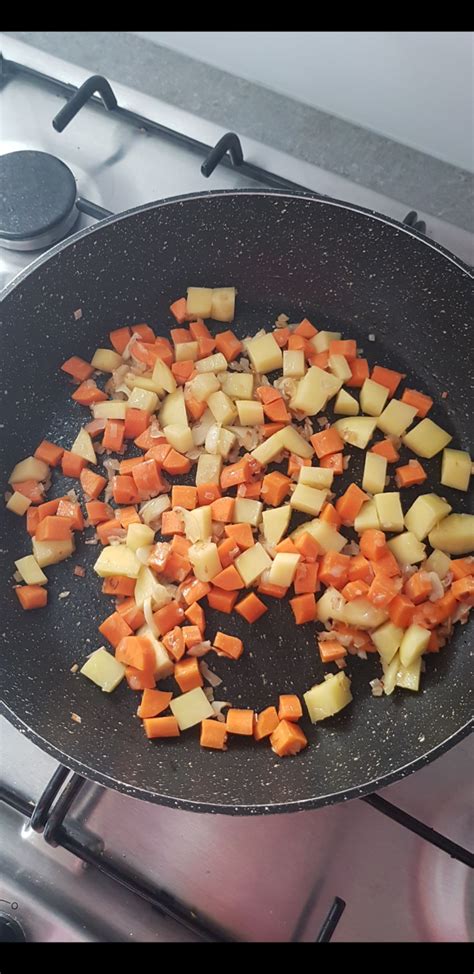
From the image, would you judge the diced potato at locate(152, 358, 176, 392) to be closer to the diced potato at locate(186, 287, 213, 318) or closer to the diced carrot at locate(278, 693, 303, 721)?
the diced potato at locate(186, 287, 213, 318)

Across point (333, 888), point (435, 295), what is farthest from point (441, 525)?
point (333, 888)

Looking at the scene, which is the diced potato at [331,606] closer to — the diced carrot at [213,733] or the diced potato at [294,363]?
the diced carrot at [213,733]

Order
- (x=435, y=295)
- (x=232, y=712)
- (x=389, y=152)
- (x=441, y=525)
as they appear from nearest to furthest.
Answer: (x=232, y=712), (x=441, y=525), (x=435, y=295), (x=389, y=152)

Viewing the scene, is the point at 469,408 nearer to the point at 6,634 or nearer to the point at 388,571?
the point at 388,571

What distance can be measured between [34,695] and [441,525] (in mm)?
825

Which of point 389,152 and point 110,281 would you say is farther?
point 389,152

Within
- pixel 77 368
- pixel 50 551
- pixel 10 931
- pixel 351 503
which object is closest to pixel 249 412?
pixel 351 503

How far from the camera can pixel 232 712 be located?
1433 mm

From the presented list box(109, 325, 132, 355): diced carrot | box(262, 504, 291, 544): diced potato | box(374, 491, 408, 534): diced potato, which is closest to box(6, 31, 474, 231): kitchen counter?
box(109, 325, 132, 355): diced carrot

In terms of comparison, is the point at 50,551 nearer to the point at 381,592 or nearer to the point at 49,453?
the point at 49,453

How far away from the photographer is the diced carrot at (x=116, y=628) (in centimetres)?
150

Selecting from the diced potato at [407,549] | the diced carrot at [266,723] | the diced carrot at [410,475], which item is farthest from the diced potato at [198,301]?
the diced carrot at [266,723]

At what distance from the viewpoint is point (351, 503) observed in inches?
62.3

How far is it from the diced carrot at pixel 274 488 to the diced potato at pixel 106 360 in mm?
413
